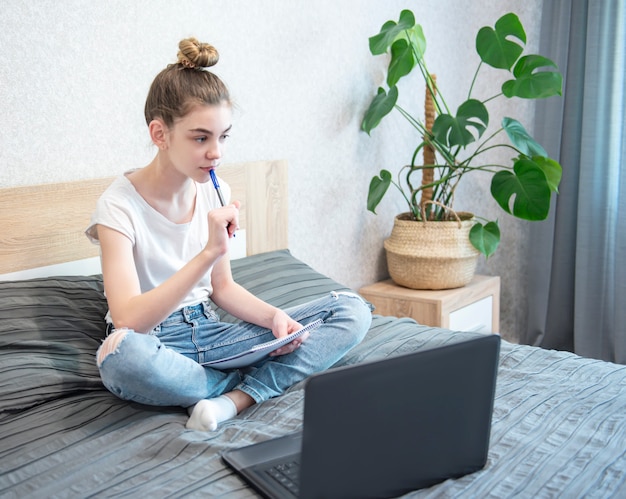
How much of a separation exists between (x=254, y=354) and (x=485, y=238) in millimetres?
1240

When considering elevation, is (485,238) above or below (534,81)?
below

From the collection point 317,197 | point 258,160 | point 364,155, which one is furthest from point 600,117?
point 258,160

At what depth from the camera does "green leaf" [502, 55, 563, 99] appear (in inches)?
98.8

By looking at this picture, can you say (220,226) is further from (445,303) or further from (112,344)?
(445,303)

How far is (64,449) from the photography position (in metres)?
1.33

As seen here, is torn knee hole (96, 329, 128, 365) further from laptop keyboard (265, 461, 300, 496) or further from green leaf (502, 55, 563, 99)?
green leaf (502, 55, 563, 99)

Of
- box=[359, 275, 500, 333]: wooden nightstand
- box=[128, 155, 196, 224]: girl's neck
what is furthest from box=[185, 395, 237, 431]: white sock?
box=[359, 275, 500, 333]: wooden nightstand

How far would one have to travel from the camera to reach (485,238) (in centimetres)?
260

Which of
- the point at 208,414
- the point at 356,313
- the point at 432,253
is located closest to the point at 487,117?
the point at 432,253

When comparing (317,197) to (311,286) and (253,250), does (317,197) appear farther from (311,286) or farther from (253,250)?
(311,286)

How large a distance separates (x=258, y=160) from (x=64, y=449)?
121cm

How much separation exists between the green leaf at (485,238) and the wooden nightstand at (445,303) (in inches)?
7.1

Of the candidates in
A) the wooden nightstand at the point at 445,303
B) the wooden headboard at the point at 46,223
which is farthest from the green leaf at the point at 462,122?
the wooden headboard at the point at 46,223

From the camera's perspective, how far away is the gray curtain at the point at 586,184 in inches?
117
